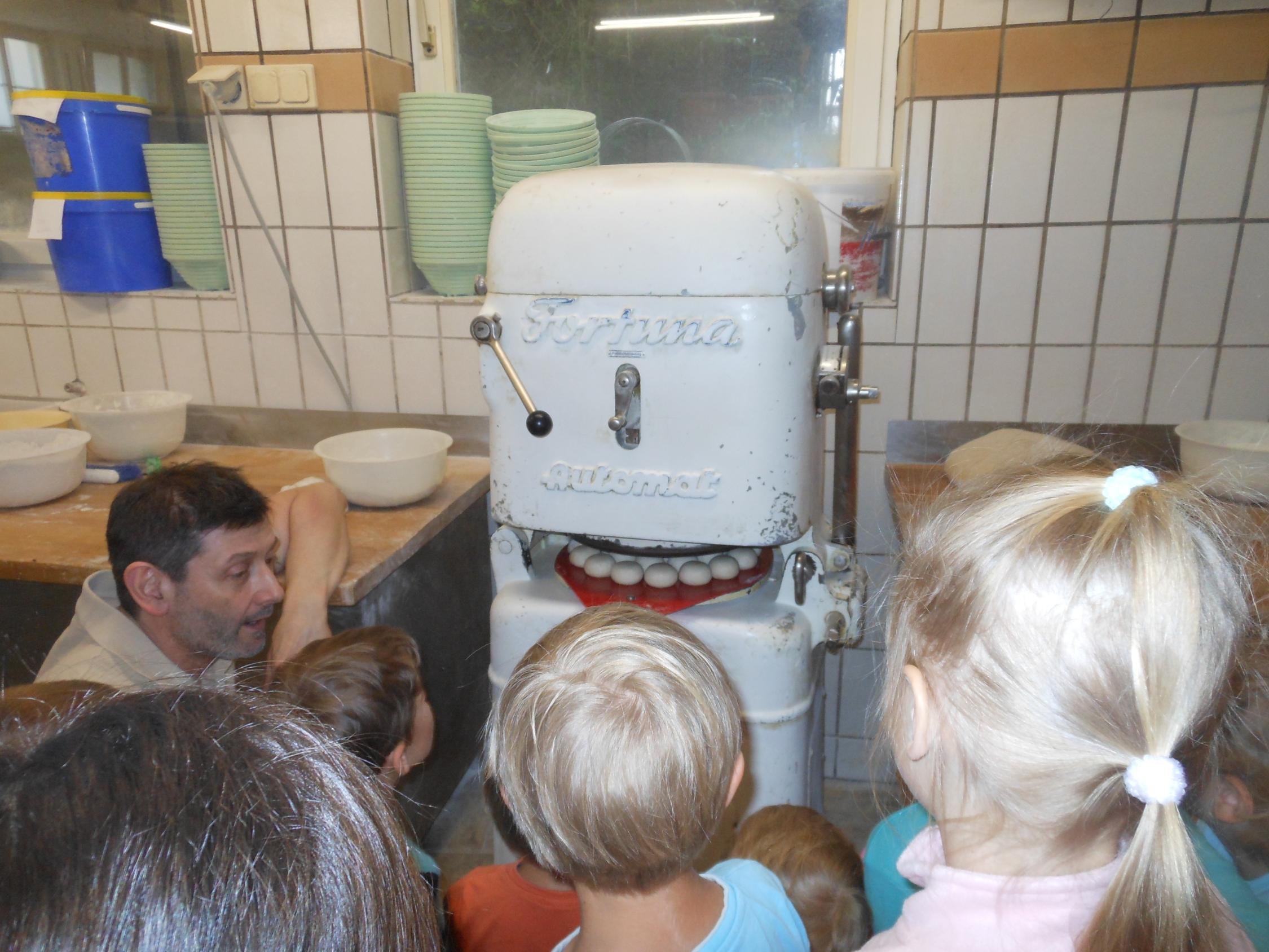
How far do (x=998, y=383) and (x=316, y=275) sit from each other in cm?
150

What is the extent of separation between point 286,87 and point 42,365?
0.99 metres

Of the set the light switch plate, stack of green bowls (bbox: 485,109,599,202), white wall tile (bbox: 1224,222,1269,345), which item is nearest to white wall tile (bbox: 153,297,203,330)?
the light switch plate

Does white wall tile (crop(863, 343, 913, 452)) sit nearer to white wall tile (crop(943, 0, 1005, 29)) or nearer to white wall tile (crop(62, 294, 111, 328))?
white wall tile (crop(943, 0, 1005, 29))

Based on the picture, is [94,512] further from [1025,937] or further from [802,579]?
[1025,937]

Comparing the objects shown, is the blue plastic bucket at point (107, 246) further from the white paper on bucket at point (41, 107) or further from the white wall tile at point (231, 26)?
the white wall tile at point (231, 26)

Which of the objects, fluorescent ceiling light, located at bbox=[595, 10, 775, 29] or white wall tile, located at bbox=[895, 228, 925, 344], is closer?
white wall tile, located at bbox=[895, 228, 925, 344]

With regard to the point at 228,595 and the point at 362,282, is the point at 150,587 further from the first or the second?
the point at 362,282

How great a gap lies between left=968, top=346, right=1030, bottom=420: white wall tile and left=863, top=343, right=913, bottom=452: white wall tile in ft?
0.43

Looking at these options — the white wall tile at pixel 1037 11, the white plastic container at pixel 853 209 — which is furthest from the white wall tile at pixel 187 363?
the white wall tile at pixel 1037 11

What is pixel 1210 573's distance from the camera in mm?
558

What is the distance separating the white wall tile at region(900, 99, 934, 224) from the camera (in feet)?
5.25

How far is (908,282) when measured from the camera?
1689 mm

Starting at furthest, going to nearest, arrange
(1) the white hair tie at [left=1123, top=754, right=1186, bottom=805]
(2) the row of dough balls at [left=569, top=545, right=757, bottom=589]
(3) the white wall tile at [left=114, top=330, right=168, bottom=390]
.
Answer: (3) the white wall tile at [left=114, top=330, right=168, bottom=390]
(2) the row of dough balls at [left=569, top=545, right=757, bottom=589]
(1) the white hair tie at [left=1123, top=754, right=1186, bottom=805]

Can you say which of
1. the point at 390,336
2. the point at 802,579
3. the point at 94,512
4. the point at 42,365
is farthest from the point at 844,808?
the point at 42,365
